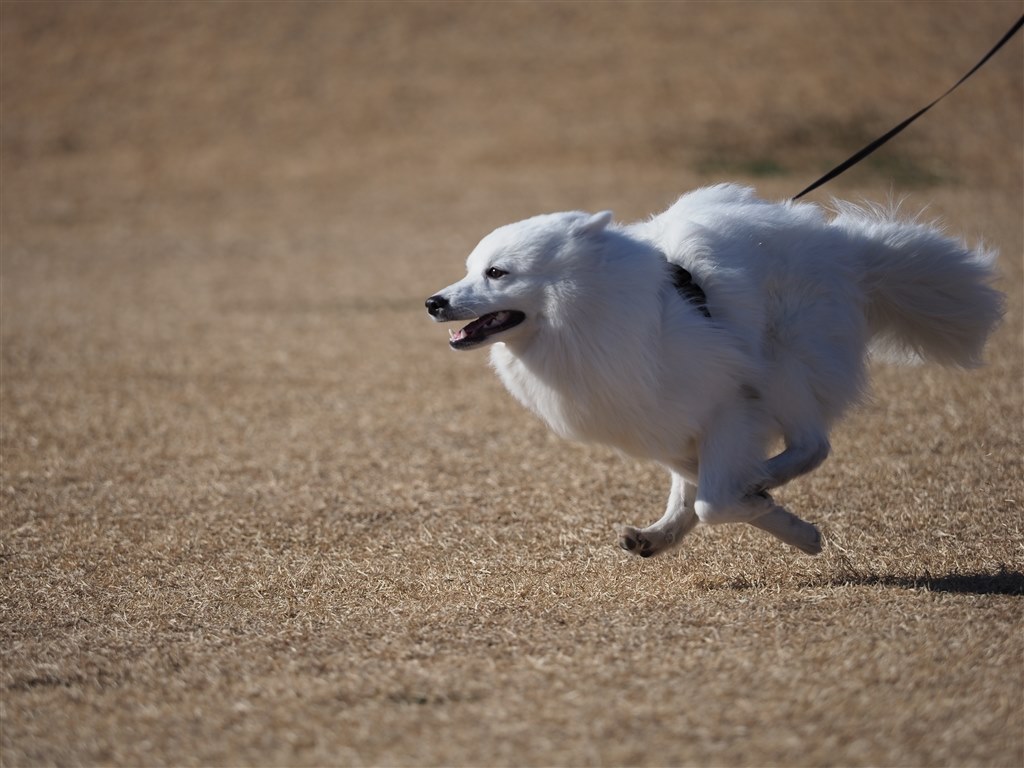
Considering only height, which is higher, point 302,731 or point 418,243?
point 302,731

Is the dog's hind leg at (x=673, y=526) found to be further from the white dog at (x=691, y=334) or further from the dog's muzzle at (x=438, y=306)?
the dog's muzzle at (x=438, y=306)

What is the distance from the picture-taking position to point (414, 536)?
4.65 metres

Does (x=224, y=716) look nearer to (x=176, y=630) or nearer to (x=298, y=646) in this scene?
(x=298, y=646)

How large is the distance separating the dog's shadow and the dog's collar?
1.07 m

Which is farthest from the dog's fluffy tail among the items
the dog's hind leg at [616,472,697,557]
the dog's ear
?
the dog's ear

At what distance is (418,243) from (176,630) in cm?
945

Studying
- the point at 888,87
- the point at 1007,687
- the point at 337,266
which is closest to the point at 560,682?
the point at 1007,687

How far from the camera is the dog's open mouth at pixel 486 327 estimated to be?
11.6ft

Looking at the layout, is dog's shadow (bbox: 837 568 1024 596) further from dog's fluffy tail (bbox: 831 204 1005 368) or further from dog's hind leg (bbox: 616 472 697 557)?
dog's fluffy tail (bbox: 831 204 1005 368)

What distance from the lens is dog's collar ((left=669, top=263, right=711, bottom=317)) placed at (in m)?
3.64

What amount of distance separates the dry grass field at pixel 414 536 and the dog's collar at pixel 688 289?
0.98m

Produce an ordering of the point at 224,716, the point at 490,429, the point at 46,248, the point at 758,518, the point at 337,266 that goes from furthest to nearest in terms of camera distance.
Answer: the point at 46,248, the point at 337,266, the point at 490,429, the point at 758,518, the point at 224,716

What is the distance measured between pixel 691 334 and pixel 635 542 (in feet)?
2.58

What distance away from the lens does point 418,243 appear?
1280 centimetres
